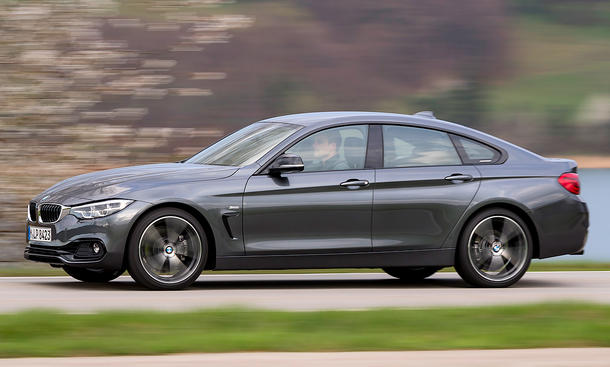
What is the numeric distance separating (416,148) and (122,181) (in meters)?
2.62

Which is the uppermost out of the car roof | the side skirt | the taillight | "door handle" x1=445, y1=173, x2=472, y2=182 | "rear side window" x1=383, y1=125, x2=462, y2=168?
the car roof

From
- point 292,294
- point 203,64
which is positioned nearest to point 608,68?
point 203,64

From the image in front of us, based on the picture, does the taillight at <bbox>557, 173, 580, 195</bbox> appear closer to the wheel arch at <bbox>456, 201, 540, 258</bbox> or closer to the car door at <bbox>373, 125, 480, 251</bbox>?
the wheel arch at <bbox>456, 201, 540, 258</bbox>

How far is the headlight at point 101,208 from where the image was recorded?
9359 millimetres

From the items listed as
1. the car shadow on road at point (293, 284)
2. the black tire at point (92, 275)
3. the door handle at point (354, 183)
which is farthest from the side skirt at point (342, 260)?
the black tire at point (92, 275)

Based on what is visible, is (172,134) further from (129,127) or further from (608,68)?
(608,68)

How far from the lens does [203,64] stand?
1839 cm

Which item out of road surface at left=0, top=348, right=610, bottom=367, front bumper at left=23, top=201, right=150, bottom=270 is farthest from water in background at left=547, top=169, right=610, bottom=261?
road surface at left=0, top=348, right=610, bottom=367

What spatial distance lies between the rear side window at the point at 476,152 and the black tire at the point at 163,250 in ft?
8.38

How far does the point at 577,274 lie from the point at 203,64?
26.4 ft

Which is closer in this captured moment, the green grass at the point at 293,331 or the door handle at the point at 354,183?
the green grass at the point at 293,331

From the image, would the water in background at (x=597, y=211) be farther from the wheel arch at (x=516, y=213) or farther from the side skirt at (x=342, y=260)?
the side skirt at (x=342, y=260)

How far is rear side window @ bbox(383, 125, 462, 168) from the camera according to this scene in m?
10.3

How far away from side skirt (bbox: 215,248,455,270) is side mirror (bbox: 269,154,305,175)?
715mm
